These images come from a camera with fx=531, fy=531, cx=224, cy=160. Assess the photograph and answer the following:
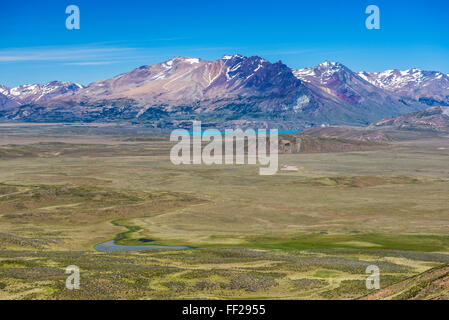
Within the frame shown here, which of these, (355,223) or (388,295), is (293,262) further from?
(355,223)

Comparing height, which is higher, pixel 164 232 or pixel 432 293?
pixel 432 293

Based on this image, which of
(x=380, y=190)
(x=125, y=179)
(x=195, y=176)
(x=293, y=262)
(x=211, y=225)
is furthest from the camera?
(x=195, y=176)

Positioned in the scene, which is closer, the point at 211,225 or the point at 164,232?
the point at 164,232
